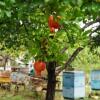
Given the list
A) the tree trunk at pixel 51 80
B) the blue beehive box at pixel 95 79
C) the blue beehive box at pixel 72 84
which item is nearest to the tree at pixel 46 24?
the tree trunk at pixel 51 80

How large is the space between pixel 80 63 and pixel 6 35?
1922cm

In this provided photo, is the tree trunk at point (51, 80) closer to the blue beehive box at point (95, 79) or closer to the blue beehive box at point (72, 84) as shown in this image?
the blue beehive box at point (72, 84)

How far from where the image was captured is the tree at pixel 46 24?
226cm

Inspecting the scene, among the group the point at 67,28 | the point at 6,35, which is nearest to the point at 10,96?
the point at 6,35

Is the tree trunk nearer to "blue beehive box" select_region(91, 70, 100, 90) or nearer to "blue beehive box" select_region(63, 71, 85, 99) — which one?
"blue beehive box" select_region(63, 71, 85, 99)

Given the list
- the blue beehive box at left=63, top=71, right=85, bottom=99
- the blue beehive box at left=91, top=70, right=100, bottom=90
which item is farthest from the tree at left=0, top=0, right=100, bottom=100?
the blue beehive box at left=91, top=70, right=100, bottom=90

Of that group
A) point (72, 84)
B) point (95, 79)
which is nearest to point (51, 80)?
point (72, 84)

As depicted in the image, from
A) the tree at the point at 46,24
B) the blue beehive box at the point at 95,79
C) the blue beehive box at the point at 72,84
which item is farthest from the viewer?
the blue beehive box at the point at 95,79

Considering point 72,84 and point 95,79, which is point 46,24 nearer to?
point 72,84

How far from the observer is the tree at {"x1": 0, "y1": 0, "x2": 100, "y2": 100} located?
226 centimetres

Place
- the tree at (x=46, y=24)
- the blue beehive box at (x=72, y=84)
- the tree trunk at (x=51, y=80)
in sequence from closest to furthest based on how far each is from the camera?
the tree at (x=46, y=24) → the tree trunk at (x=51, y=80) → the blue beehive box at (x=72, y=84)

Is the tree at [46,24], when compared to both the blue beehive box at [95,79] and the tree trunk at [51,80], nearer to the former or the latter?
A: the tree trunk at [51,80]

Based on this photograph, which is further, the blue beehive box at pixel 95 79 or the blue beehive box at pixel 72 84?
the blue beehive box at pixel 95 79

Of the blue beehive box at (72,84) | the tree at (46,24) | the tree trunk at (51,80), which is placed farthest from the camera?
the blue beehive box at (72,84)
